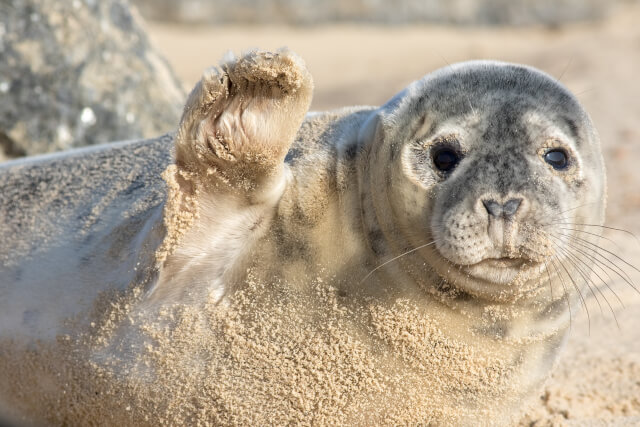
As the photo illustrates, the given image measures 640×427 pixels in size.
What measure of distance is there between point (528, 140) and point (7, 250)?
66.8 inches

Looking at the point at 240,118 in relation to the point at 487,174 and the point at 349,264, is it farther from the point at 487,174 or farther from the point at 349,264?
the point at 487,174

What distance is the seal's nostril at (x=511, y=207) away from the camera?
2.12 m

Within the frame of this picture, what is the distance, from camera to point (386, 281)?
235cm

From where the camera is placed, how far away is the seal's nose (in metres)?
2.11

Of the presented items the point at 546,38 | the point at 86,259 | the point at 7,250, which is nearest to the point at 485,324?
the point at 86,259

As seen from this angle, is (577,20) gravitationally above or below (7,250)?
below

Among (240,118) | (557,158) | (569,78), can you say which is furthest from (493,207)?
(569,78)

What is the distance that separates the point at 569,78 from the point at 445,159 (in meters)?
5.99

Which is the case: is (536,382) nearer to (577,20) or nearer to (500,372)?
(500,372)

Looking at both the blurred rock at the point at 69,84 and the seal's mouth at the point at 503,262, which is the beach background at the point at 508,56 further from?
the seal's mouth at the point at 503,262

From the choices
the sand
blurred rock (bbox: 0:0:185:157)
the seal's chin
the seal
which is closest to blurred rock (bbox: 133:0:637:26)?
the sand

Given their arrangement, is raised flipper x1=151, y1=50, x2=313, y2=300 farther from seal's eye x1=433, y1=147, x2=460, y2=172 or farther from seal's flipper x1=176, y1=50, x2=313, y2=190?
seal's eye x1=433, y1=147, x2=460, y2=172

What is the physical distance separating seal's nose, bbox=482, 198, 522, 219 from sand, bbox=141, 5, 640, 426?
0.52m

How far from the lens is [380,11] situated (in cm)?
1334
